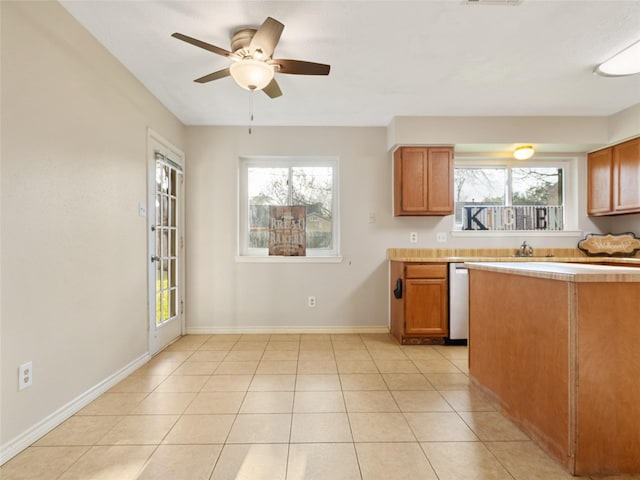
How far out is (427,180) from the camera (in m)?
3.82

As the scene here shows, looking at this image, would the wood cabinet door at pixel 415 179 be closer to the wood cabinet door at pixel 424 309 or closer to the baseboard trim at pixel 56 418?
the wood cabinet door at pixel 424 309

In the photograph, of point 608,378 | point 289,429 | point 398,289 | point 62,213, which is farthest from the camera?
point 398,289

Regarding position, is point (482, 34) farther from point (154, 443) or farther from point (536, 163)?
point (154, 443)

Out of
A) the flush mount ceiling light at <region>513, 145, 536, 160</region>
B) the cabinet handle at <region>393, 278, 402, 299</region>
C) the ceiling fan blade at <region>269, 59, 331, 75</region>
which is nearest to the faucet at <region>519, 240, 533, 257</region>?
the flush mount ceiling light at <region>513, 145, 536, 160</region>

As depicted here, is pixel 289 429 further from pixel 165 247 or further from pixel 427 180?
pixel 427 180

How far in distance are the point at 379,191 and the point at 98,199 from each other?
2.82 m

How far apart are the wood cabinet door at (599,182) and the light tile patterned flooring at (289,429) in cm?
266

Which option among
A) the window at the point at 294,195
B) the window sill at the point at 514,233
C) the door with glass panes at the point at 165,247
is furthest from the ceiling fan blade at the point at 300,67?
the window sill at the point at 514,233

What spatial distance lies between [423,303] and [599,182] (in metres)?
2.58

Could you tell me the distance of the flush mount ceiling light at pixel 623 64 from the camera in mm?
2398

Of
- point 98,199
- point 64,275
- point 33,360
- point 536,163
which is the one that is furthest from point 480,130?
point 33,360

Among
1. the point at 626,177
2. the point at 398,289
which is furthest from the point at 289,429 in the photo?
the point at 626,177

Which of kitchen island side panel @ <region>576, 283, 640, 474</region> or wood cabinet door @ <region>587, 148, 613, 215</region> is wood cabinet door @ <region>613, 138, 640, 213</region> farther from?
kitchen island side panel @ <region>576, 283, 640, 474</region>

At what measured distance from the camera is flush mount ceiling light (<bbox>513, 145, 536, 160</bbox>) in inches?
154
